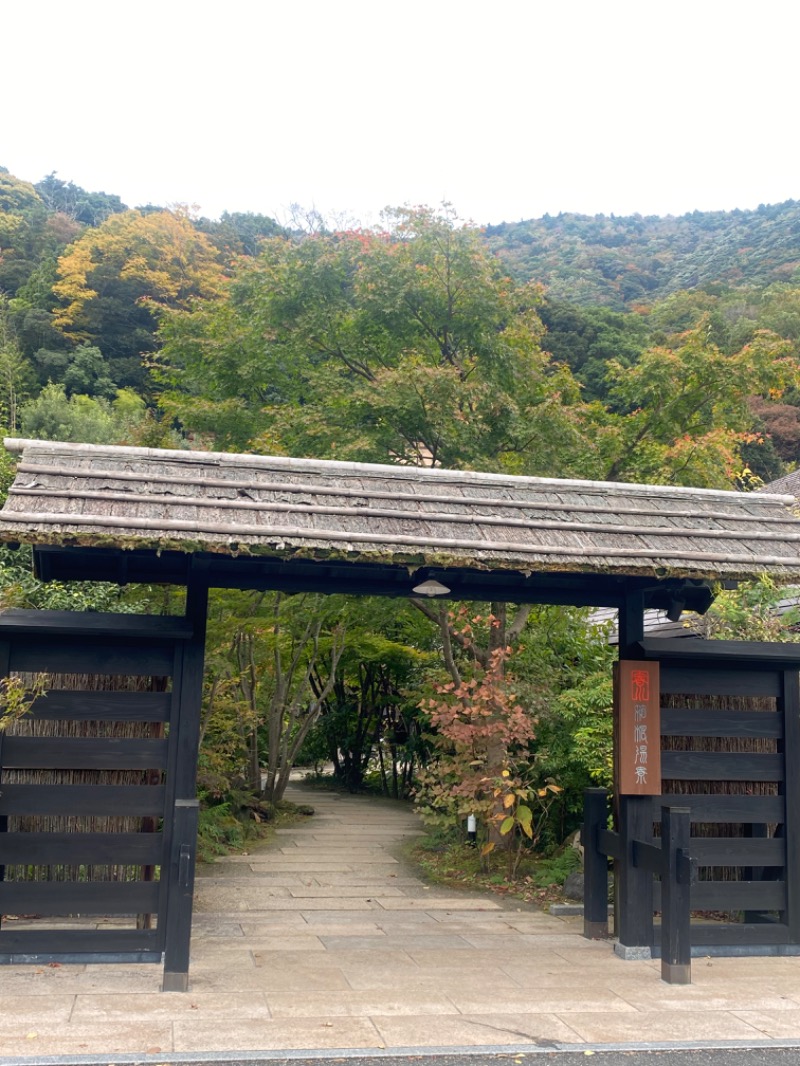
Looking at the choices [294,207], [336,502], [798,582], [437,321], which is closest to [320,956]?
[336,502]

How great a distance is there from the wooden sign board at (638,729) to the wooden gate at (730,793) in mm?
127

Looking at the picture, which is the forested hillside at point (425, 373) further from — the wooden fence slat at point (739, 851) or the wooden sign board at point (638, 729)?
the wooden fence slat at point (739, 851)

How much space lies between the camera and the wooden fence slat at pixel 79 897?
6008mm

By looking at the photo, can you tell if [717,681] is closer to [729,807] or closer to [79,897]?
[729,807]

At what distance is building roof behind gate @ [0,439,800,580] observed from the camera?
18.6 feet

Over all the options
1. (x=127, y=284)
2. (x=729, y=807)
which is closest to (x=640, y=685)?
(x=729, y=807)

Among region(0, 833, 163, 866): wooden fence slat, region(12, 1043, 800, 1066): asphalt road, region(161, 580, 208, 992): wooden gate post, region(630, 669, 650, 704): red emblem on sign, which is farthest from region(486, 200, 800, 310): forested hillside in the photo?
region(12, 1043, 800, 1066): asphalt road

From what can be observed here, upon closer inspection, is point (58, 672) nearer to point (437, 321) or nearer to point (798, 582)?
point (798, 582)

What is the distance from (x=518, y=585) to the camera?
7.19m

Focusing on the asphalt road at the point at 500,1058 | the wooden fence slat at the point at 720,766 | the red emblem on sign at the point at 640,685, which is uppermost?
the red emblem on sign at the point at 640,685

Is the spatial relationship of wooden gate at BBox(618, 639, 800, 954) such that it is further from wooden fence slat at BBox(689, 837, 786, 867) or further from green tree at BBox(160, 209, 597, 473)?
green tree at BBox(160, 209, 597, 473)

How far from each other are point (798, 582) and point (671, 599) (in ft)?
3.44

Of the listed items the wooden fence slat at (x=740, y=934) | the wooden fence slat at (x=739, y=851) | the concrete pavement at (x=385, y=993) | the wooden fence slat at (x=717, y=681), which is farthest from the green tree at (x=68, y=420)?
the wooden fence slat at (x=740, y=934)

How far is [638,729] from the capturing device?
698 cm
